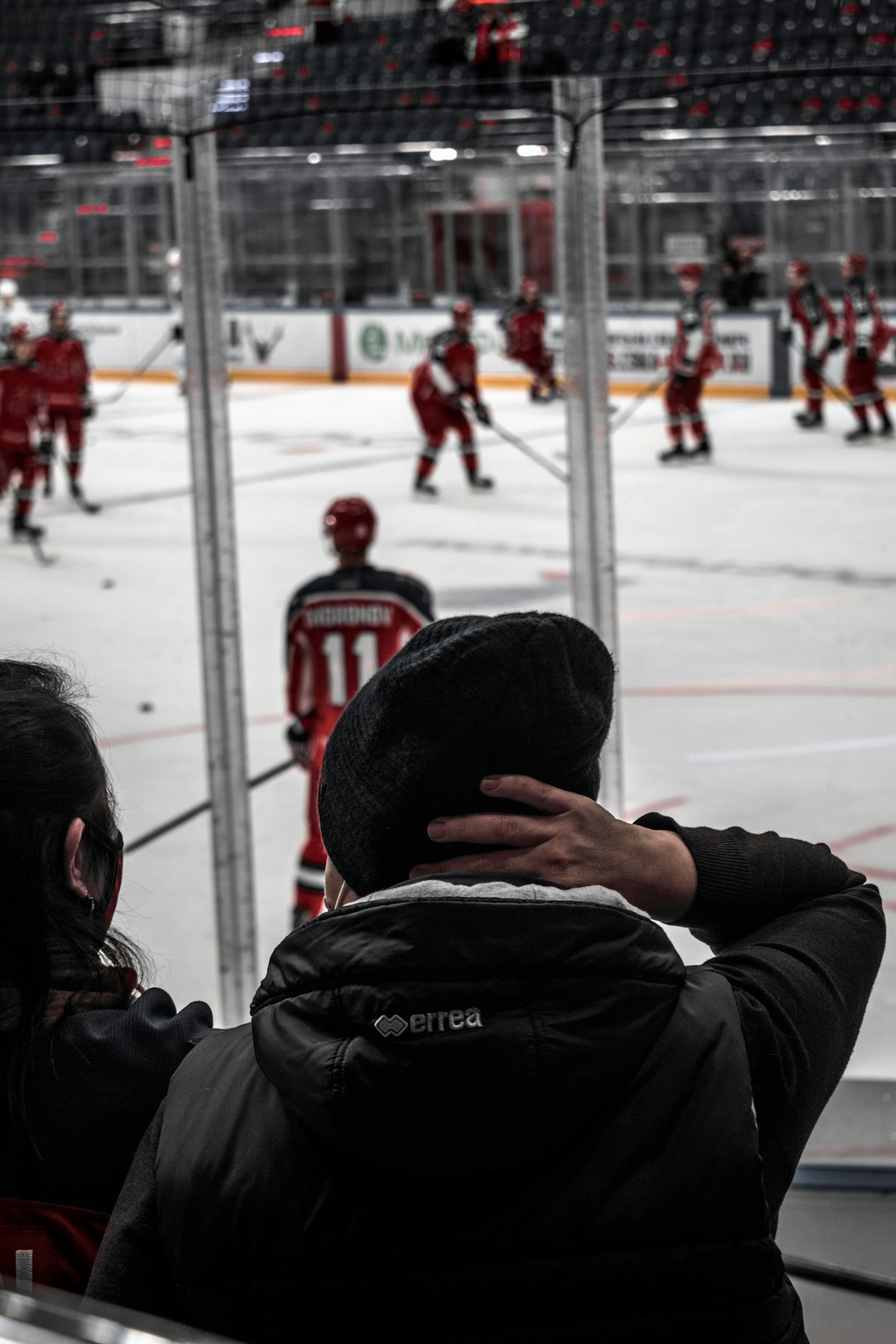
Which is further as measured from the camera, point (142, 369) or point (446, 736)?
point (142, 369)

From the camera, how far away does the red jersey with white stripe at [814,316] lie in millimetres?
12570

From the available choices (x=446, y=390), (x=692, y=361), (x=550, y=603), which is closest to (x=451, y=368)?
(x=446, y=390)

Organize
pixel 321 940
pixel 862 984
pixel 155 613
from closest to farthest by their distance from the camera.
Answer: pixel 321 940 → pixel 862 984 → pixel 155 613

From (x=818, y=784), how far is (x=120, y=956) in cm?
407

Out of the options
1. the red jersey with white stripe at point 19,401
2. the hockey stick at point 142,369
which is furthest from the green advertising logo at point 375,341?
the red jersey with white stripe at point 19,401

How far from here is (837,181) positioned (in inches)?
652

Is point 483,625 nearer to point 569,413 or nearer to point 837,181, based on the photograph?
point 569,413

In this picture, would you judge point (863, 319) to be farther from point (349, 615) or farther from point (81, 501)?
point (349, 615)

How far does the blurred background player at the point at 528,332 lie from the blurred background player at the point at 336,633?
392 inches

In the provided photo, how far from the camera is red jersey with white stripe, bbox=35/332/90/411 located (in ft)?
36.0

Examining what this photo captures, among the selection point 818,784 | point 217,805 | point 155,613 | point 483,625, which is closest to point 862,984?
point 483,625

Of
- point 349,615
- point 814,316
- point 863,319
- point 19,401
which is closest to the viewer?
point 349,615

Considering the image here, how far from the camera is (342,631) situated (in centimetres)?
385

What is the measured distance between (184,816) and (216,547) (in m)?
2.03
